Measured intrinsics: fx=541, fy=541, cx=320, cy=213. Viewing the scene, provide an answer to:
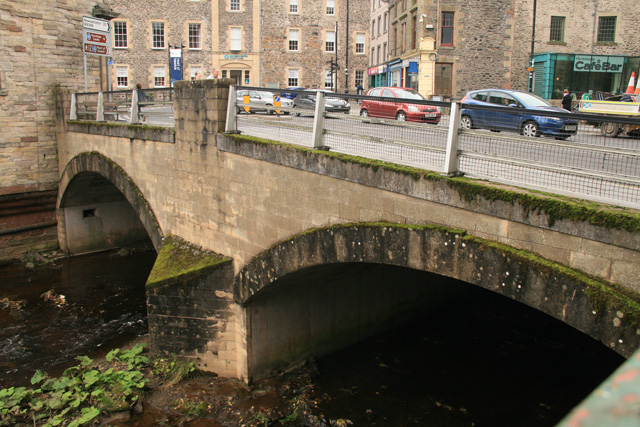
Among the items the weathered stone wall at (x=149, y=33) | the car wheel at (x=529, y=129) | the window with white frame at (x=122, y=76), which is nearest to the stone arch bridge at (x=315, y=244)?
the car wheel at (x=529, y=129)

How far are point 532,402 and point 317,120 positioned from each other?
6.25 m

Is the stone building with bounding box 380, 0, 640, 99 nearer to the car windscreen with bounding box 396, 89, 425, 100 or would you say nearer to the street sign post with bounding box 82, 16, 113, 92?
the car windscreen with bounding box 396, 89, 425, 100

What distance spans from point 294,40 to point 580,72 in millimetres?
23177

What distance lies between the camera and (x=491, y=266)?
5184 mm

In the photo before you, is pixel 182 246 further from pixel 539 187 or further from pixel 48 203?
pixel 48 203

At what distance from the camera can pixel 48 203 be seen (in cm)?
1869

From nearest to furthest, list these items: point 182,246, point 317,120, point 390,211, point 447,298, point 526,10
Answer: point 390,211, point 317,120, point 182,246, point 447,298, point 526,10

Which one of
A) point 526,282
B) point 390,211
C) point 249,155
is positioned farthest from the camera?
point 249,155

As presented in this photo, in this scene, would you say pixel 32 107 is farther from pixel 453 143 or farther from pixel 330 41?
pixel 330 41

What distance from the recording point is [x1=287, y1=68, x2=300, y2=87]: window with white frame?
150ft

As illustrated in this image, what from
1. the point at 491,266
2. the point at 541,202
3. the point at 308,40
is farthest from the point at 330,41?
the point at 541,202

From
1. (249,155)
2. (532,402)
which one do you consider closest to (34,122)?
(249,155)

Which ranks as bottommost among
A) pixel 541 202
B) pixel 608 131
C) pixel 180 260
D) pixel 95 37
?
pixel 180 260

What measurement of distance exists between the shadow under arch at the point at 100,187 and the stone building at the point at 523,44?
1933 cm
